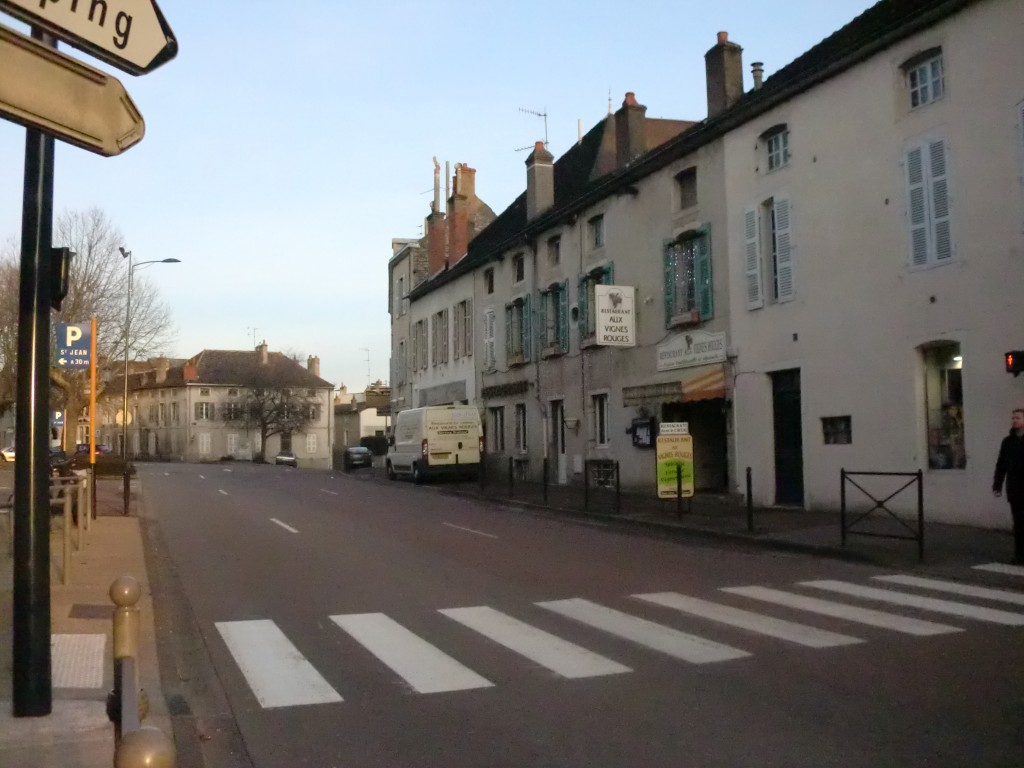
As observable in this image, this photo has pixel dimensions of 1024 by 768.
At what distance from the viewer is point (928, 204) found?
14.7 metres

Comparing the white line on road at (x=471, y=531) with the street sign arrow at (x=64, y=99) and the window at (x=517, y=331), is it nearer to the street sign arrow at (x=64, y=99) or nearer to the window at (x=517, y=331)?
the street sign arrow at (x=64, y=99)

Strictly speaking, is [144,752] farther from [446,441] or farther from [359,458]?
[359,458]

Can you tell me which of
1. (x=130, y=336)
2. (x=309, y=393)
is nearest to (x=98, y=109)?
(x=130, y=336)

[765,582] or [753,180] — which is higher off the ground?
[753,180]

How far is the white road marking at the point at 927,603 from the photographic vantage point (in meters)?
8.18

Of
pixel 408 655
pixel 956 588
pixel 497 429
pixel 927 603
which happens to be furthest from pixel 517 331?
pixel 408 655

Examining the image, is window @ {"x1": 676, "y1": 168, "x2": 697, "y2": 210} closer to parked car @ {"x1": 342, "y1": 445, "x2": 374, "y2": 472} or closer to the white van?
the white van

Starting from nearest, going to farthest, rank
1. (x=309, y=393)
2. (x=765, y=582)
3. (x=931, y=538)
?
1. (x=765, y=582)
2. (x=931, y=538)
3. (x=309, y=393)

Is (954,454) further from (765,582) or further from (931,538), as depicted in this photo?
(765,582)

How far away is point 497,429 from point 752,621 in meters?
24.6

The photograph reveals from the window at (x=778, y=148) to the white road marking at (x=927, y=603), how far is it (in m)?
10.1

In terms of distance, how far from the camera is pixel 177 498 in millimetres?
23625

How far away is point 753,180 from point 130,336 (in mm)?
28421

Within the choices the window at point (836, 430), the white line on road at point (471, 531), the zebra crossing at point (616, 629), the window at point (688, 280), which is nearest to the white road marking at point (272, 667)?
the zebra crossing at point (616, 629)
